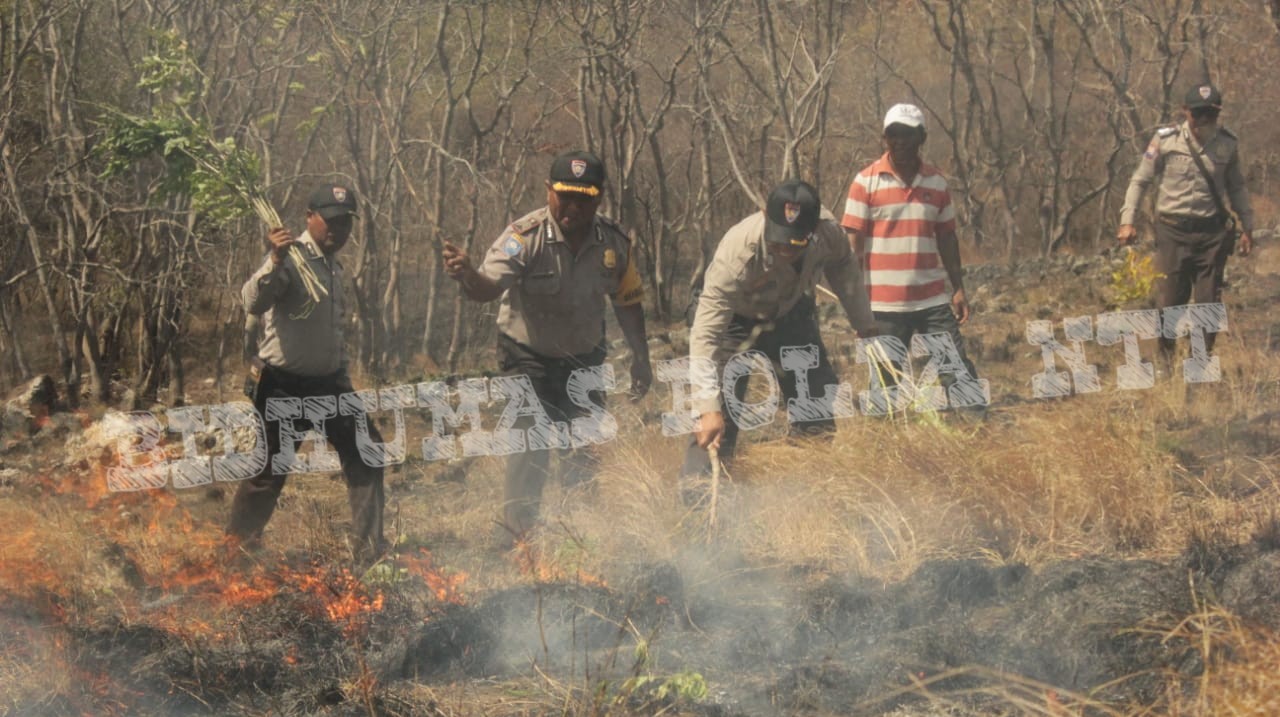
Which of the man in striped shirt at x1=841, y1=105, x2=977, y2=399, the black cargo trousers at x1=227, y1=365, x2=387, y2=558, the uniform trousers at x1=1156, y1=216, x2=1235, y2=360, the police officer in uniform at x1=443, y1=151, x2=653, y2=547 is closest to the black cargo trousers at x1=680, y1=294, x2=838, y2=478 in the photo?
the police officer in uniform at x1=443, y1=151, x2=653, y2=547

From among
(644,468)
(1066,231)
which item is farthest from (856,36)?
(644,468)

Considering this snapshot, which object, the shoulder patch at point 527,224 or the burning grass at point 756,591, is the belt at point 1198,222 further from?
A: the shoulder patch at point 527,224

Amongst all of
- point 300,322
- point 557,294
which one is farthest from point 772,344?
point 300,322

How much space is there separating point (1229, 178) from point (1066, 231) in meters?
8.69

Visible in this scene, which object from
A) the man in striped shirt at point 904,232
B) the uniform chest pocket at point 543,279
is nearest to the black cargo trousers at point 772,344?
the man in striped shirt at point 904,232

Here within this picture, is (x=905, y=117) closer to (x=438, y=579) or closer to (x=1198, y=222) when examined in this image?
(x=1198, y=222)

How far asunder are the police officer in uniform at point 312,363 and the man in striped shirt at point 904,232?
8.77 feet

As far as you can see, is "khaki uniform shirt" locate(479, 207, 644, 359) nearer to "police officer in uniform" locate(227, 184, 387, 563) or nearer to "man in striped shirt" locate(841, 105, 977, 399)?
"police officer in uniform" locate(227, 184, 387, 563)

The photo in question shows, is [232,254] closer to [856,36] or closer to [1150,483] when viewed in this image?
[1150,483]

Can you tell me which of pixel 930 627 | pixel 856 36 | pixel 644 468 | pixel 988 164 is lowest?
pixel 930 627

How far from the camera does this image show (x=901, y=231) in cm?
679

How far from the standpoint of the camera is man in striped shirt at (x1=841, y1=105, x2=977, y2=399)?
265 inches

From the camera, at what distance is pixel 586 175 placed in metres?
5.66

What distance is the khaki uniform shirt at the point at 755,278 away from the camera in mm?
5879
